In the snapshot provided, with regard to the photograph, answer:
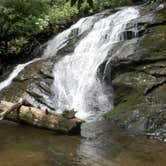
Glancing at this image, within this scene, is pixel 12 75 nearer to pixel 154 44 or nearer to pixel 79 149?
pixel 154 44

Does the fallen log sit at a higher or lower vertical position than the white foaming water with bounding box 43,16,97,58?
lower

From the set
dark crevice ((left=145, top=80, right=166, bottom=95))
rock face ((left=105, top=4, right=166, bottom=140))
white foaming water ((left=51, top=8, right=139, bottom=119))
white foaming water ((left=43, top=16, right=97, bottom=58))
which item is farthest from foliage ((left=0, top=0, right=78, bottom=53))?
dark crevice ((left=145, top=80, right=166, bottom=95))

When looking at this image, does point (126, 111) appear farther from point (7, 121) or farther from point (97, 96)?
point (7, 121)

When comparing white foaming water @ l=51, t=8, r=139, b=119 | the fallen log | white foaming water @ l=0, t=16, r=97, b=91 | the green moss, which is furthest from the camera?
white foaming water @ l=0, t=16, r=97, b=91

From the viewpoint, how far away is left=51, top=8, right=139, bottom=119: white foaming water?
40.0 ft

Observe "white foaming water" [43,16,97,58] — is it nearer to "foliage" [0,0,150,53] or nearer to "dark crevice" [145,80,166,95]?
"foliage" [0,0,150,53]

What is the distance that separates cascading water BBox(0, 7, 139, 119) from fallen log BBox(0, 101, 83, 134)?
1.82 meters

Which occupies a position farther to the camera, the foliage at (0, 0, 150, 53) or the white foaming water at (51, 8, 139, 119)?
the foliage at (0, 0, 150, 53)

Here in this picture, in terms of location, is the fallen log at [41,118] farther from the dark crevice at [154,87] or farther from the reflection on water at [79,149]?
the dark crevice at [154,87]

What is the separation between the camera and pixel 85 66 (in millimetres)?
13633

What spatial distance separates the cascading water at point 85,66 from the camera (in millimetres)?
12266

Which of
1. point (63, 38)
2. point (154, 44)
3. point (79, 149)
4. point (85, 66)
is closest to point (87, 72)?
point (85, 66)

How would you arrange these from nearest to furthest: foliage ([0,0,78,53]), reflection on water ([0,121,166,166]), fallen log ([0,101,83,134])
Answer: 1. reflection on water ([0,121,166,166])
2. fallen log ([0,101,83,134])
3. foliage ([0,0,78,53])

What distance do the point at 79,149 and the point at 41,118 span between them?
1680 millimetres
